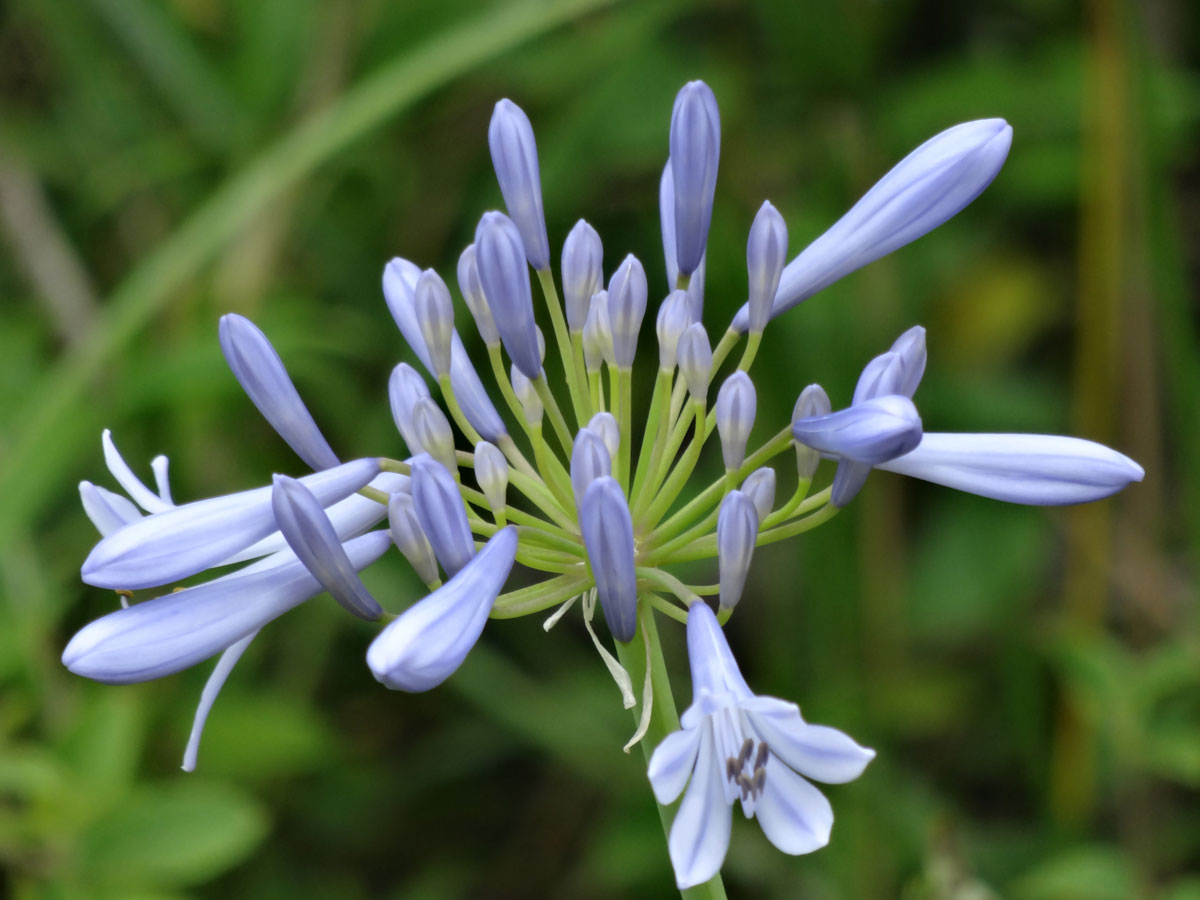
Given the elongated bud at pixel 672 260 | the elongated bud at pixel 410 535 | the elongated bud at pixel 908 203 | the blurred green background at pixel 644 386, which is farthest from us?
the blurred green background at pixel 644 386

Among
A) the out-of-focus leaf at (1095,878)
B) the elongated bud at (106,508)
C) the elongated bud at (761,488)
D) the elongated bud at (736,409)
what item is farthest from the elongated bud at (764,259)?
the out-of-focus leaf at (1095,878)

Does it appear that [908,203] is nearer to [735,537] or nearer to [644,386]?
[735,537]

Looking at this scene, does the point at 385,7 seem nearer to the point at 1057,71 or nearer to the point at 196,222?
the point at 196,222

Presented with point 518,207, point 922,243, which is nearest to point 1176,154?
point 922,243

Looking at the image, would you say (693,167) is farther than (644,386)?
No

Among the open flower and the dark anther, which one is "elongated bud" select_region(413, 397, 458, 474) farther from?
the dark anther

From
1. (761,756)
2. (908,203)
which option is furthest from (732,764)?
(908,203)

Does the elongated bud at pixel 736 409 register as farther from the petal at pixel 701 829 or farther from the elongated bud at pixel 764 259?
the petal at pixel 701 829
